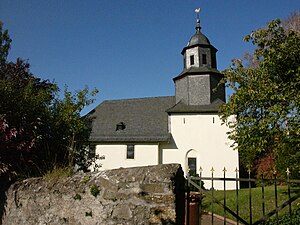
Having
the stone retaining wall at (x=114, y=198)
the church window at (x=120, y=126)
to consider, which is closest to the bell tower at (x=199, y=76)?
the church window at (x=120, y=126)

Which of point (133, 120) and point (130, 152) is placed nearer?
point (130, 152)

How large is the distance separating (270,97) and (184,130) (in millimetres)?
13118

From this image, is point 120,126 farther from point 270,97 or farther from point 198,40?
point 270,97

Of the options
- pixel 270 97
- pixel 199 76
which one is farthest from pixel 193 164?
pixel 270 97

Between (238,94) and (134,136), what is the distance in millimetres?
13574

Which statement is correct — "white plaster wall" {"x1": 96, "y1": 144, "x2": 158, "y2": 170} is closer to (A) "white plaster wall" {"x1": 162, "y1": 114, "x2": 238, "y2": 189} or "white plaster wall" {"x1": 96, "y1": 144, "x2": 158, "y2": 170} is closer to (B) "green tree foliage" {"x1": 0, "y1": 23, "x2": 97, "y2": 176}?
(A) "white plaster wall" {"x1": 162, "y1": 114, "x2": 238, "y2": 189}

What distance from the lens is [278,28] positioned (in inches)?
367

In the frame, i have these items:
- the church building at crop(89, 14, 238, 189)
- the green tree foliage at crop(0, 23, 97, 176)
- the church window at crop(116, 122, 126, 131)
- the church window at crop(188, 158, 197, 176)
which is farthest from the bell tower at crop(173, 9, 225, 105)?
the green tree foliage at crop(0, 23, 97, 176)

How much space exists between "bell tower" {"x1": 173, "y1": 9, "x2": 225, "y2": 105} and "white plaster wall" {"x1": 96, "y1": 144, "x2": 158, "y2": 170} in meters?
5.14

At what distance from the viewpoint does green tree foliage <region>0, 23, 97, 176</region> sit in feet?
16.1

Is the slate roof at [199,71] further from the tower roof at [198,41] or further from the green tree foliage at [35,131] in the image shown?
the green tree foliage at [35,131]

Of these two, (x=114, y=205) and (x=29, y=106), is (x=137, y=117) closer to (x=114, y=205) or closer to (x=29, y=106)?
(x=29, y=106)

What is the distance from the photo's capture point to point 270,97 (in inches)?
332

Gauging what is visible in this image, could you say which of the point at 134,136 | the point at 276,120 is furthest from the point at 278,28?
the point at 134,136
